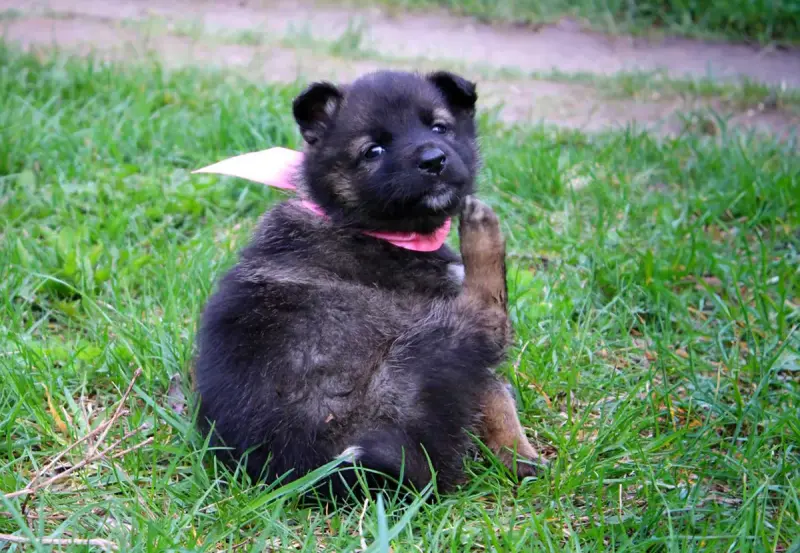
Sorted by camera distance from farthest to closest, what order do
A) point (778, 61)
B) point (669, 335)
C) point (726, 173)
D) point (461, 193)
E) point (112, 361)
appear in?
point (778, 61)
point (726, 173)
point (669, 335)
point (112, 361)
point (461, 193)

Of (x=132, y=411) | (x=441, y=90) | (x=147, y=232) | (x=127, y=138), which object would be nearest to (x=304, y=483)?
(x=132, y=411)

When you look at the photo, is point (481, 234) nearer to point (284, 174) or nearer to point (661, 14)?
point (284, 174)

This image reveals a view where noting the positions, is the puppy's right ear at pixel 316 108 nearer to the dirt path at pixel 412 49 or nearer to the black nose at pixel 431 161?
the black nose at pixel 431 161

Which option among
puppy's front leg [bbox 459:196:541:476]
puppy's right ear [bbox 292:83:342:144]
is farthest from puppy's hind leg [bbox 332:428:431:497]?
puppy's right ear [bbox 292:83:342:144]

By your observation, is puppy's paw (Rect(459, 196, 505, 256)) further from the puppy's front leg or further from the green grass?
the green grass

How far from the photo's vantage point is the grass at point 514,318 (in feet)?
9.02

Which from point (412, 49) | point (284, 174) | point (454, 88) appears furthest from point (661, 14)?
point (284, 174)

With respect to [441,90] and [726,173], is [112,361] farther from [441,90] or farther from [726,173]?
[726,173]

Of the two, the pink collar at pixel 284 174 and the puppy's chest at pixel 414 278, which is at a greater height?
the pink collar at pixel 284 174

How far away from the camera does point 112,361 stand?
3572 millimetres

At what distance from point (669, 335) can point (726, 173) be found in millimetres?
1718

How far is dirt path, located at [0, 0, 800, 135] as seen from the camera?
22.1 ft

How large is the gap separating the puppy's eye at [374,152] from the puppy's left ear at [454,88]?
0.44 meters

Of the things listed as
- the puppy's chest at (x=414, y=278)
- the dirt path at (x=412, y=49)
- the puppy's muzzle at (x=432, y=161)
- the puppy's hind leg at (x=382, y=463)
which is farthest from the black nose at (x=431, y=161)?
the dirt path at (x=412, y=49)
